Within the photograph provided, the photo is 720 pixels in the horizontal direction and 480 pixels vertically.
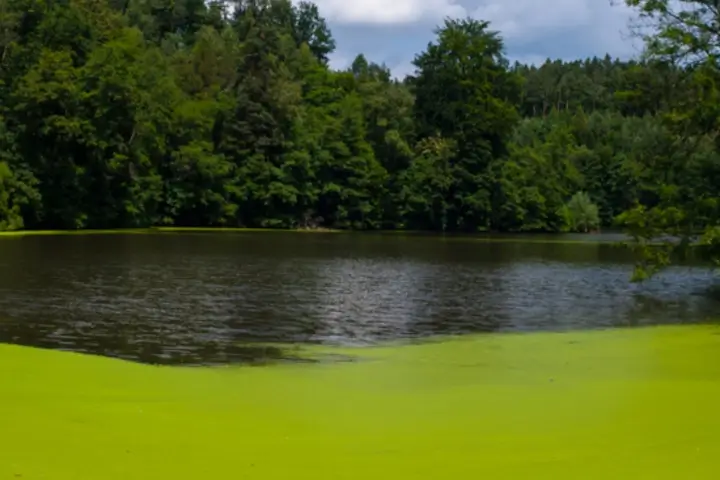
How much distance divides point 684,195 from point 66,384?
22.5 meters

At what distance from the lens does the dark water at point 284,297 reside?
21141 mm

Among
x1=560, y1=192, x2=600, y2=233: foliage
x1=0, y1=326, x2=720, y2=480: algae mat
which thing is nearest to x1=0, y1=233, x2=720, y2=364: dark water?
x1=0, y1=326, x2=720, y2=480: algae mat

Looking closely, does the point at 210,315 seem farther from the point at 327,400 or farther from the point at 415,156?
the point at 415,156

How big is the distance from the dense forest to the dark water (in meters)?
19.5

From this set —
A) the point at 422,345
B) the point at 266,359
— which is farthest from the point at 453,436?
the point at 422,345

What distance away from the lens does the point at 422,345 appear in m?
20.4

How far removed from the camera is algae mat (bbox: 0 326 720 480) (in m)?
8.33

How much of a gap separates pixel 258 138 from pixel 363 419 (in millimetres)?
80482

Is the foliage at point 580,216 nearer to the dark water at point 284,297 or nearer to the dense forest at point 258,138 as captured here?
the dense forest at point 258,138

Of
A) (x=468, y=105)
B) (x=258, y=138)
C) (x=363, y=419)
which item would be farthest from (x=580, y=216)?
(x=363, y=419)

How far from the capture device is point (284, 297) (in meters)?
30.1

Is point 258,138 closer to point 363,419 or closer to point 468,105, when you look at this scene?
point 468,105

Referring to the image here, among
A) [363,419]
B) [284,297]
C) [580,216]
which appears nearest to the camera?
[363,419]

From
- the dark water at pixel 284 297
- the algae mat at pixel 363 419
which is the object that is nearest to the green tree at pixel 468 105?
the dark water at pixel 284 297
